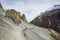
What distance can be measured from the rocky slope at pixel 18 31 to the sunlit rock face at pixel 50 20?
2.56 feet

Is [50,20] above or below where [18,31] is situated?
above

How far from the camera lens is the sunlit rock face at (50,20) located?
5.71 metres

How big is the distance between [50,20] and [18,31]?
1.81 m

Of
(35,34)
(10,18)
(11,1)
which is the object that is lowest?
(35,34)

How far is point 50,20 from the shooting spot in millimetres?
5801

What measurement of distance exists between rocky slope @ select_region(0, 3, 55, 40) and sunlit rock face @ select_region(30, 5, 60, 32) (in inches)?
30.7

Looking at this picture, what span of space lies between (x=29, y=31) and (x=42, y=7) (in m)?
1.60

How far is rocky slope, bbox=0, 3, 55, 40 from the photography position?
385 centimetres

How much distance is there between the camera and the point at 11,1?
5.55 meters

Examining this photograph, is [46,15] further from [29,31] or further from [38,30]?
[29,31]

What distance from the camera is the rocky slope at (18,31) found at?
3855 millimetres

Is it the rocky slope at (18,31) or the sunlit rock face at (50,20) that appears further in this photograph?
the sunlit rock face at (50,20)

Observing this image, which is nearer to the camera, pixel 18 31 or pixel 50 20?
pixel 18 31

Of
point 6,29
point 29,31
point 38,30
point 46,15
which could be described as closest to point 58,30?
point 46,15
